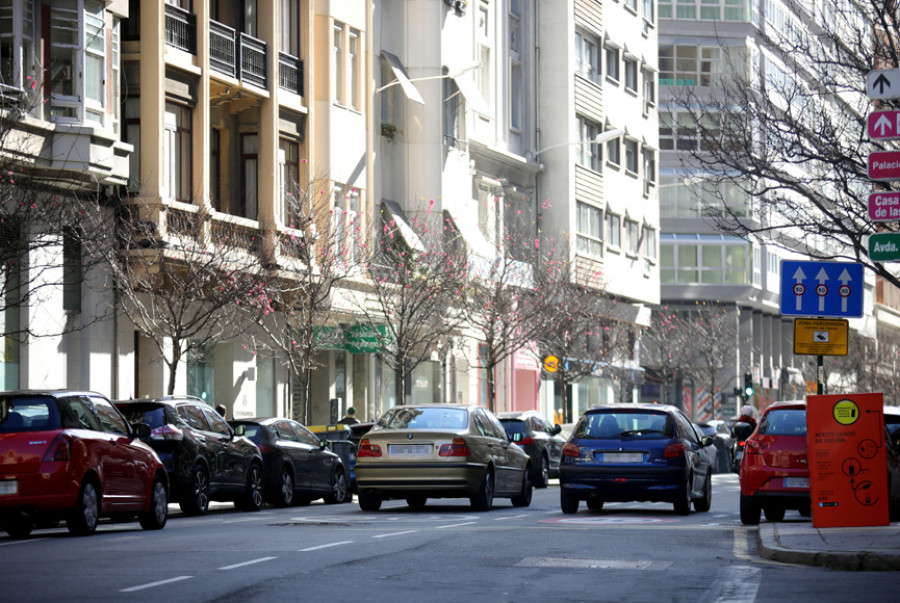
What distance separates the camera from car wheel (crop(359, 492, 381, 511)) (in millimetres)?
24062

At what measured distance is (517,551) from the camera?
635 inches

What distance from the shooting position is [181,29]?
33.9 m

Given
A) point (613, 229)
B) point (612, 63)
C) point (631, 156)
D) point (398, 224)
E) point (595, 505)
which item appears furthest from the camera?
point (631, 156)

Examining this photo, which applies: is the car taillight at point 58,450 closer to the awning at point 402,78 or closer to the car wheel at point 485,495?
the car wheel at point 485,495

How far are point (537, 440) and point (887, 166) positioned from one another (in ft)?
69.4

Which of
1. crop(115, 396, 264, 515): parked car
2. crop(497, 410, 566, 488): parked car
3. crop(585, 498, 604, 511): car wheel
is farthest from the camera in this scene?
crop(497, 410, 566, 488): parked car

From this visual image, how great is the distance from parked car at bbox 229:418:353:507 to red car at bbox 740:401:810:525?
856 centimetres

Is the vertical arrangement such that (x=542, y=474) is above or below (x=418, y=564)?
below

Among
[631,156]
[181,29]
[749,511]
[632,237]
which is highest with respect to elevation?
[631,156]

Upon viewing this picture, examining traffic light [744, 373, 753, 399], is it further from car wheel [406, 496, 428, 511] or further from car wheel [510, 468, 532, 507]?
car wheel [406, 496, 428, 511]

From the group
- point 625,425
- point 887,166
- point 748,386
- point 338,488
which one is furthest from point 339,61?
point 887,166

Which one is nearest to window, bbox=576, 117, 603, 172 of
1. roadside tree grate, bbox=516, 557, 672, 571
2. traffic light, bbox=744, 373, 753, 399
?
traffic light, bbox=744, 373, 753, 399

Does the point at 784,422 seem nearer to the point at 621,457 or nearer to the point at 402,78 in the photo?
the point at 621,457

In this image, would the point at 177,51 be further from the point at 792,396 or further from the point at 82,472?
the point at 792,396
